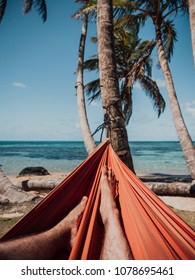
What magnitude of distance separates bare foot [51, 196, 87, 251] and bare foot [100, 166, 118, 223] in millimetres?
148

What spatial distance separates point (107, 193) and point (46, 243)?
53cm

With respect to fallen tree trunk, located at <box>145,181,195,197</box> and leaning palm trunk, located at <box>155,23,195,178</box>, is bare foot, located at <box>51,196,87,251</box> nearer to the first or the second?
fallen tree trunk, located at <box>145,181,195,197</box>

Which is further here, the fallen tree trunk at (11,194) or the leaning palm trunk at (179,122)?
the leaning palm trunk at (179,122)

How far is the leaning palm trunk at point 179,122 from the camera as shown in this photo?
4363 mm

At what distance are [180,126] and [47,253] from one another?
4.14 metres

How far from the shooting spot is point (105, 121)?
1.95 m

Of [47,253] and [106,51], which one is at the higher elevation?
[106,51]

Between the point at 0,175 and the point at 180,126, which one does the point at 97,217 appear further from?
the point at 180,126

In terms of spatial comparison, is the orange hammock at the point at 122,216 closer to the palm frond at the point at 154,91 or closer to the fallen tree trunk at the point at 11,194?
the fallen tree trunk at the point at 11,194

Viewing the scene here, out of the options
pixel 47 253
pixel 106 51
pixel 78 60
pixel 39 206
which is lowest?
pixel 47 253

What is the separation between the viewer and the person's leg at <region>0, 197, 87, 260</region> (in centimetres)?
112

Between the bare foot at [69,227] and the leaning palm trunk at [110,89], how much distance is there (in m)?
0.70

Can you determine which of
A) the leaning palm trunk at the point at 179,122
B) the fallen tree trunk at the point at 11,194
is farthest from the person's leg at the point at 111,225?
the leaning palm trunk at the point at 179,122
